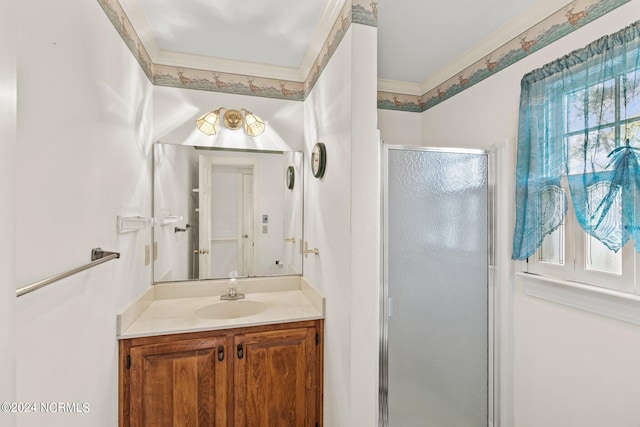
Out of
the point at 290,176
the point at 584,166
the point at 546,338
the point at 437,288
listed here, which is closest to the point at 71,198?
the point at 290,176

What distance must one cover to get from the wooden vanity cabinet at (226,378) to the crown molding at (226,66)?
1.77 meters

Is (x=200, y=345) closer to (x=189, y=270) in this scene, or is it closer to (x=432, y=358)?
(x=189, y=270)

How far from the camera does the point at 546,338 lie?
160 centimetres

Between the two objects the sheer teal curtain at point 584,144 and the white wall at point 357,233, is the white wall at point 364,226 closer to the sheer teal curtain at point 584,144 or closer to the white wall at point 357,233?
the white wall at point 357,233

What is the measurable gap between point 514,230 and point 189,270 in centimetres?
211

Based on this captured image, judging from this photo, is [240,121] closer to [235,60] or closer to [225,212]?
[235,60]

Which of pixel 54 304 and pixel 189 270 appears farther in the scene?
pixel 189 270

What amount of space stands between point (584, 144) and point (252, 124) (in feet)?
6.35

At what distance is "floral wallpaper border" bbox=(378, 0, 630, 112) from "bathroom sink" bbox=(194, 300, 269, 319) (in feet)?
6.05

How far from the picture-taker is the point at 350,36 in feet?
4.61

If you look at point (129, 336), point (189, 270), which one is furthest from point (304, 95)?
point (129, 336)

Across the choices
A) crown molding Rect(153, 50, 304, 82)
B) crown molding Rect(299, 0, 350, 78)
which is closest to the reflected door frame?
crown molding Rect(153, 50, 304, 82)

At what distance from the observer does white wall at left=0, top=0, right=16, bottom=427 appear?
1.29ft

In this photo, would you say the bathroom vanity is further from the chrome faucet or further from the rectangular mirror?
the rectangular mirror
